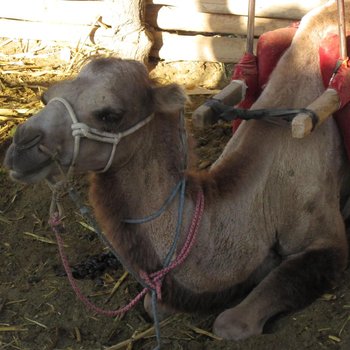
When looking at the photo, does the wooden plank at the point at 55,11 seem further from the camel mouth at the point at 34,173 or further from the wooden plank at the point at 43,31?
the camel mouth at the point at 34,173

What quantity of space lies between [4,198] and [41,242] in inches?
27.2

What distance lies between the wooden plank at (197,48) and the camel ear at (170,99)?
360cm

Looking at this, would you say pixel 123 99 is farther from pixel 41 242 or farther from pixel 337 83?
pixel 41 242

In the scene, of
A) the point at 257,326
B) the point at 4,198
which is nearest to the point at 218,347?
the point at 257,326

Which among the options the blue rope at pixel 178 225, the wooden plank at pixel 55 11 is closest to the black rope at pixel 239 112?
the blue rope at pixel 178 225

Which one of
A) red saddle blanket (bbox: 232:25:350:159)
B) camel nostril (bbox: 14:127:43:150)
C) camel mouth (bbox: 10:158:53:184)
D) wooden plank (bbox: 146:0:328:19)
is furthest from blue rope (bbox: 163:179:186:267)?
wooden plank (bbox: 146:0:328:19)

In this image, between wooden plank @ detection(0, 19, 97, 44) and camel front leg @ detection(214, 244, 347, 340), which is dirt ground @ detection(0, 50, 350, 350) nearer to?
camel front leg @ detection(214, 244, 347, 340)

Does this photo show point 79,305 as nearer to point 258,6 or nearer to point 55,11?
point 258,6

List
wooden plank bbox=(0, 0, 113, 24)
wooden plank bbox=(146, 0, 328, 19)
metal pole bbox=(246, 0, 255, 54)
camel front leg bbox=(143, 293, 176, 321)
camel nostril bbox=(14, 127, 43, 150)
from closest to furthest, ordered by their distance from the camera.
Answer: camel nostril bbox=(14, 127, 43, 150) → camel front leg bbox=(143, 293, 176, 321) → metal pole bbox=(246, 0, 255, 54) → wooden plank bbox=(146, 0, 328, 19) → wooden plank bbox=(0, 0, 113, 24)

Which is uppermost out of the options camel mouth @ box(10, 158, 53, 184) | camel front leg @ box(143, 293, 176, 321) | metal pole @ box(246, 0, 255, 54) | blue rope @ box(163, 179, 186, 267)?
metal pole @ box(246, 0, 255, 54)

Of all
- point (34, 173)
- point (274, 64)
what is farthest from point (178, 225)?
point (274, 64)

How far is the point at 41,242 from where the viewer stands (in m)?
5.66

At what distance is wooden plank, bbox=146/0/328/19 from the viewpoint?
24.0ft

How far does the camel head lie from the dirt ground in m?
1.14
